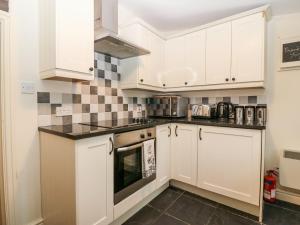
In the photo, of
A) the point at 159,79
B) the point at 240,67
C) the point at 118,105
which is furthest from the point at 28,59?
the point at 240,67

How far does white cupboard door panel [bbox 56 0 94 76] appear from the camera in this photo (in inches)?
49.3

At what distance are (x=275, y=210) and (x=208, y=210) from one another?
0.69 metres

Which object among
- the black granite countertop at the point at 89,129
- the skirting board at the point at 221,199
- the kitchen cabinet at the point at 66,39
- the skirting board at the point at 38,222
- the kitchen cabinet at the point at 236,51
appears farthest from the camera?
the kitchen cabinet at the point at 236,51

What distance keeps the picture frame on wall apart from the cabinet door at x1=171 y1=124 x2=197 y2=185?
1.24 m

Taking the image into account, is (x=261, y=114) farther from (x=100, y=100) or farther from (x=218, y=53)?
(x=100, y=100)

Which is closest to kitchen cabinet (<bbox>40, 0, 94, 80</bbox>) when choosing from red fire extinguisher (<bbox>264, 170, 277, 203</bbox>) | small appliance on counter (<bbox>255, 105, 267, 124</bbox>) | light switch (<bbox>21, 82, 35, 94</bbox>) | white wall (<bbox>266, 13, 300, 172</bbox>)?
light switch (<bbox>21, 82, 35, 94</bbox>)

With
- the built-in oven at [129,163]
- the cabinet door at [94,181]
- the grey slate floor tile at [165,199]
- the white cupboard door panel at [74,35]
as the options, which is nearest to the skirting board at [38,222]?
the cabinet door at [94,181]

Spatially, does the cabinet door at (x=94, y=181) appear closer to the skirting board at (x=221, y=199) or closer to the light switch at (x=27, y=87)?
the light switch at (x=27, y=87)

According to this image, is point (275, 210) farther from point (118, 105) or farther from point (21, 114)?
point (21, 114)

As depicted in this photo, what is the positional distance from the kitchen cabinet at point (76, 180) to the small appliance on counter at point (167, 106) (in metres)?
1.18

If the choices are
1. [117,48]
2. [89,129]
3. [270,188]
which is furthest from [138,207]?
[117,48]

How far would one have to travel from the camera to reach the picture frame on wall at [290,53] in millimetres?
1854

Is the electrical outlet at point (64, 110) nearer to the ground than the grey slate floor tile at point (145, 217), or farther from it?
farther from it

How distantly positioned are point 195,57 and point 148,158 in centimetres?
142
